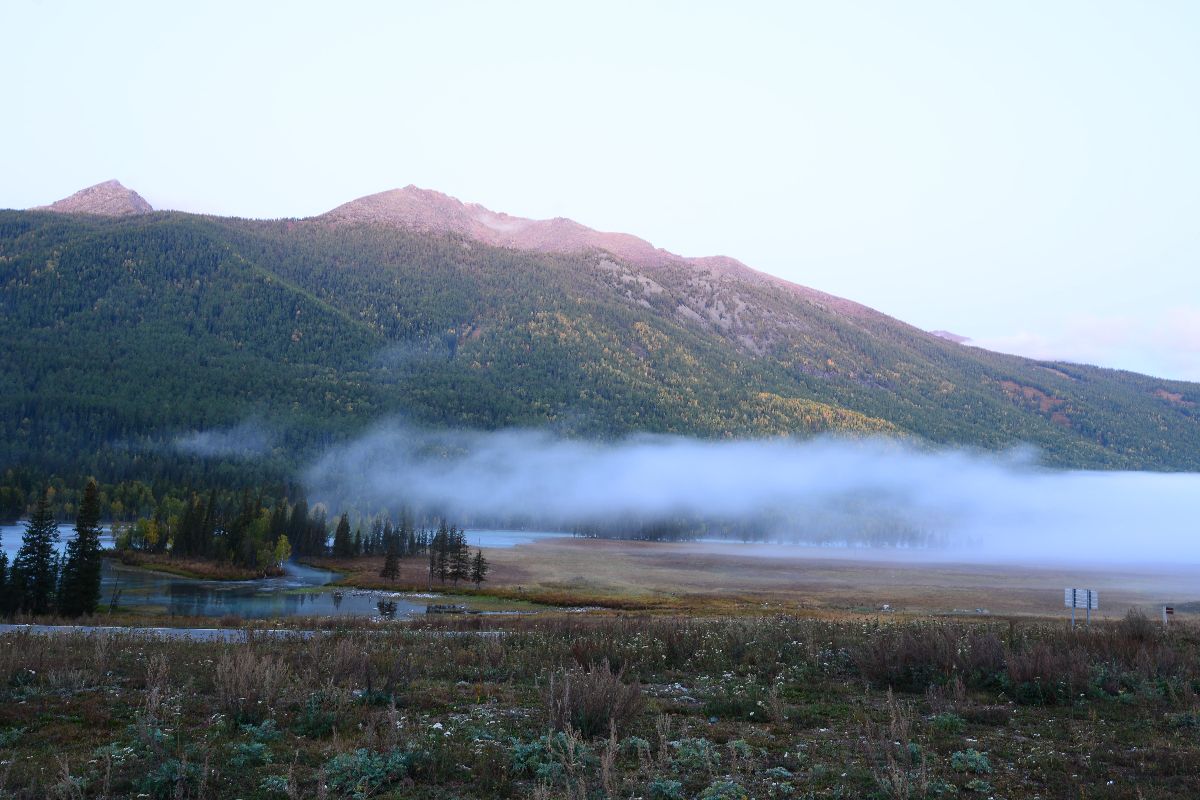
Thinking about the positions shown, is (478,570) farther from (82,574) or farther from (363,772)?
(363,772)

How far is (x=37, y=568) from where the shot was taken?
45719mm

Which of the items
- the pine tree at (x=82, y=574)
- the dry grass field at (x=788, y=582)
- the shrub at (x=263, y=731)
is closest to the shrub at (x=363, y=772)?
the shrub at (x=263, y=731)

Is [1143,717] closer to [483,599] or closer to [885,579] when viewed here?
[483,599]

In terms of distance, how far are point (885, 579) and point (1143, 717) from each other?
9700cm

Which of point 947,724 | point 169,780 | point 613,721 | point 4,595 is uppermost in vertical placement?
→ point 613,721

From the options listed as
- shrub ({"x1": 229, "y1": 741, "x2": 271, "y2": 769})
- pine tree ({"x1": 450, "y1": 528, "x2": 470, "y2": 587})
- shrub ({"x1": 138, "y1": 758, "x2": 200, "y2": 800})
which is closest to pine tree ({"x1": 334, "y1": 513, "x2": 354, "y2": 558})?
pine tree ({"x1": 450, "y1": 528, "x2": 470, "y2": 587})

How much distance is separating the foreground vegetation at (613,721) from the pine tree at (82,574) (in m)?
31.3

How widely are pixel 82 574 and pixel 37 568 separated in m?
3.12

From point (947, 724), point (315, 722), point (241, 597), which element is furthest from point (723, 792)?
point (241, 597)

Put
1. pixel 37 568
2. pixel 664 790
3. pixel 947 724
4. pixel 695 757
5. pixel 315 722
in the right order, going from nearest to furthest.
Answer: pixel 664 790 < pixel 695 757 < pixel 315 722 < pixel 947 724 < pixel 37 568

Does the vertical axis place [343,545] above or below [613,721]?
below

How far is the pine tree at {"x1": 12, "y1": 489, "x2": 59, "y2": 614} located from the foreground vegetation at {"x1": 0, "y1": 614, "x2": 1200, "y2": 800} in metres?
32.8

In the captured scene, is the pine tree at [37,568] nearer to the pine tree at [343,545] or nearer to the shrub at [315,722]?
the shrub at [315,722]

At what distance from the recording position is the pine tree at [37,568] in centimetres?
4472
